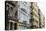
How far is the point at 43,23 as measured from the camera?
28.2 inches

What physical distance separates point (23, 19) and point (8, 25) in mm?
155

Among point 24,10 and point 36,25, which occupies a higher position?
point 24,10

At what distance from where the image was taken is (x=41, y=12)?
2.33 ft

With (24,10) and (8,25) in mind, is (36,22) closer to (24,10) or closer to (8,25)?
(24,10)

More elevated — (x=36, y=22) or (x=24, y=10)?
(x=24, y=10)

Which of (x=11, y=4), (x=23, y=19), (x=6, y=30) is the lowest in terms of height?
(x=6, y=30)

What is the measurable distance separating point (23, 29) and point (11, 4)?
269 millimetres

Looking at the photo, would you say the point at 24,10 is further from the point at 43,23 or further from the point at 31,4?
the point at 43,23

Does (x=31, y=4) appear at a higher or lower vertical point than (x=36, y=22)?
higher

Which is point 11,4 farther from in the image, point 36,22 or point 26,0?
point 36,22

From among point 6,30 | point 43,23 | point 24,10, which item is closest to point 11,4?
point 24,10

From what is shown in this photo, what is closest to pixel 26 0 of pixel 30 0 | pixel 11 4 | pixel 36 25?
pixel 30 0

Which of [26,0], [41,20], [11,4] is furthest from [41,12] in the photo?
[11,4]

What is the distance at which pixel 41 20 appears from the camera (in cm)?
72
